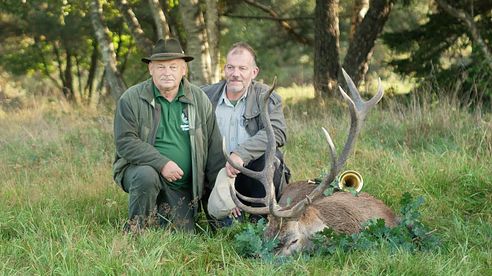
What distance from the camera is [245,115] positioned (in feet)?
17.9

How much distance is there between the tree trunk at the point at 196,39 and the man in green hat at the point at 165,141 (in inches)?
181

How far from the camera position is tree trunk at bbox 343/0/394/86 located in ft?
37.5

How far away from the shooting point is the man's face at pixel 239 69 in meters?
5.39

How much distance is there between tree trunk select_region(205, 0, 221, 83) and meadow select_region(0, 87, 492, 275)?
1.52 metres

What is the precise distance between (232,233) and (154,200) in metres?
0.62

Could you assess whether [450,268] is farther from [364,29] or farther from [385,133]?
[364,29]

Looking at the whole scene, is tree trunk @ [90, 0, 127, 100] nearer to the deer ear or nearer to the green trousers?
the green trousers

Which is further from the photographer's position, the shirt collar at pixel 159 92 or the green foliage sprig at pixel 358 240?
the shirt collar at pixel 159 92

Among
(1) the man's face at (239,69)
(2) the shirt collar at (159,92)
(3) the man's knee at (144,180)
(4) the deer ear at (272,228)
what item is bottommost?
(4) the deer ear at (272,228)

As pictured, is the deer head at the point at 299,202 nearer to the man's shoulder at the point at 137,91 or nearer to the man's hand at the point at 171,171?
the man's hand at the point at 171,171

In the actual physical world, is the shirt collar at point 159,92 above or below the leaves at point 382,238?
above

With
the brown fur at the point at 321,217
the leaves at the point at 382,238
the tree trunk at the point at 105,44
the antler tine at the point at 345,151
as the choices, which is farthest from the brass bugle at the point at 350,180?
the tree trunk at the point at 105,44

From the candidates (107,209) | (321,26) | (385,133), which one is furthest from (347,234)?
(321,26)

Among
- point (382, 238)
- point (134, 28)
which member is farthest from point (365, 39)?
point (382, 238)
